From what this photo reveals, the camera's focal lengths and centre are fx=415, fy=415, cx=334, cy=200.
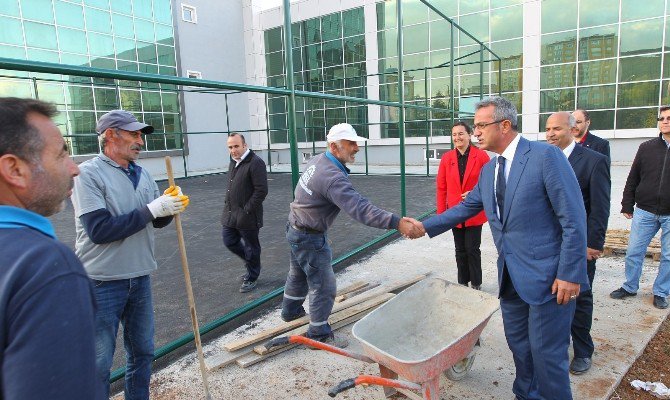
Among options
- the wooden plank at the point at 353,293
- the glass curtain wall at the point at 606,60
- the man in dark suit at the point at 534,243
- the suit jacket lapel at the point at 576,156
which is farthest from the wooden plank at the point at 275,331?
the glass curtain wall at the point at 606,60

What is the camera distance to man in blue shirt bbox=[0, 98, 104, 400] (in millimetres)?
800

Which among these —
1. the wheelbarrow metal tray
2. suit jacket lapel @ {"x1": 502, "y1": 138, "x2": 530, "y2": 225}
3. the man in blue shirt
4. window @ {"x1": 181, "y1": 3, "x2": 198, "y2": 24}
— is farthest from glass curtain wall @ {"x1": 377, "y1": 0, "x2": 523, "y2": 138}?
the man in blue shirt

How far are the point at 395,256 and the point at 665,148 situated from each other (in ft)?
10.9

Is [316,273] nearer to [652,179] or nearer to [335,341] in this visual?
[335,341]

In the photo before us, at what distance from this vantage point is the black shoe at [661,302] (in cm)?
390

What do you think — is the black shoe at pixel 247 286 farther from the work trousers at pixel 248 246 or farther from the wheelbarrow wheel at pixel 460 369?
the wheelbarrow wheel at pixel 460 369

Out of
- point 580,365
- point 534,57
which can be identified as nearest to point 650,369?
point 580,365

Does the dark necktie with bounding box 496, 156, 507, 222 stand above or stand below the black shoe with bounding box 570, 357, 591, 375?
above

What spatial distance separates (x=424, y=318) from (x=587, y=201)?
1.46 metres

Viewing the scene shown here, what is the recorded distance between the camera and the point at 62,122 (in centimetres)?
1611

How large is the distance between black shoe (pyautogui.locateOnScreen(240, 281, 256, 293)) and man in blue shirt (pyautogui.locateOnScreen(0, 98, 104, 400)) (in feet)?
12.9

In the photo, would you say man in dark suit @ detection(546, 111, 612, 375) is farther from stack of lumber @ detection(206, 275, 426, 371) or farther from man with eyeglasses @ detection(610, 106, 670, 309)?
stack of lumber @ detection(206, 275, 426, 371)

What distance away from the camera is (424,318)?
2.98 meters

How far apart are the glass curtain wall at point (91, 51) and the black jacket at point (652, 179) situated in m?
13.2
